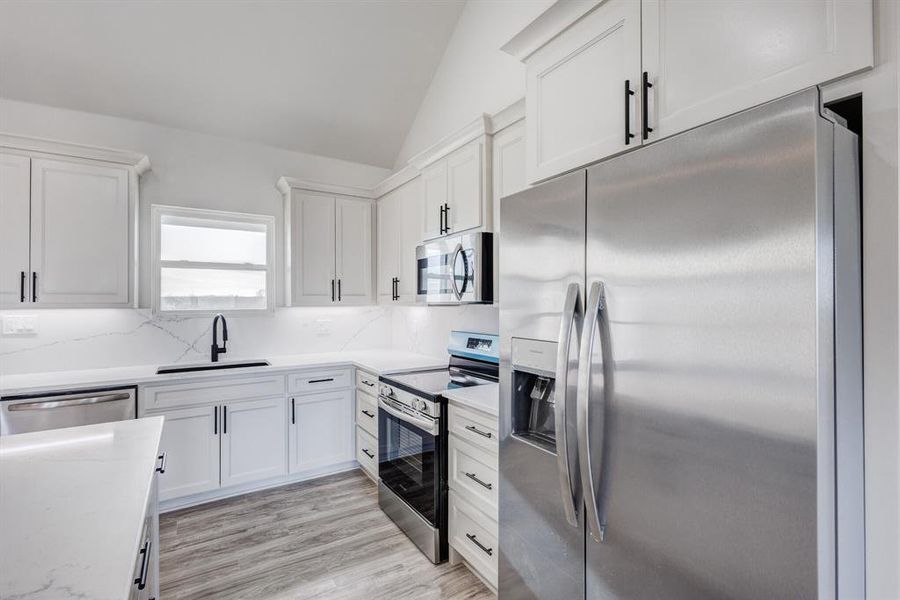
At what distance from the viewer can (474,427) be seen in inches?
78.8

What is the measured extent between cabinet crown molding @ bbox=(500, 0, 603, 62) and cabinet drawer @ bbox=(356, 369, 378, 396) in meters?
2.16

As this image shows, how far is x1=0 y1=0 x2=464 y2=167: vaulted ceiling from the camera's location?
2688 mm

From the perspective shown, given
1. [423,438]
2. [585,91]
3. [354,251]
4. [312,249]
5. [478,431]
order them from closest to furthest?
[585,91] < [478,431] < [423,438] < [312,249] < [354,251]

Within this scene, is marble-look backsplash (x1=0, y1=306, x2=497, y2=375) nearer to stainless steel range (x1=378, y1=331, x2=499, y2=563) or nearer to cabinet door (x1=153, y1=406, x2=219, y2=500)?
stainless steel range (x1=378, y1=331, x2=499, y2=563)

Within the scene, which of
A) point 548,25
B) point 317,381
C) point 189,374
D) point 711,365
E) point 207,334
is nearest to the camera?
point 711,365

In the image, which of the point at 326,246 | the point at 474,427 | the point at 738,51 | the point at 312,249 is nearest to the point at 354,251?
the point at 326,246

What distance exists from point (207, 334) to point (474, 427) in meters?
2.53

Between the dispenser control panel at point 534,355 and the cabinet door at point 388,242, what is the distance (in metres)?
2.13

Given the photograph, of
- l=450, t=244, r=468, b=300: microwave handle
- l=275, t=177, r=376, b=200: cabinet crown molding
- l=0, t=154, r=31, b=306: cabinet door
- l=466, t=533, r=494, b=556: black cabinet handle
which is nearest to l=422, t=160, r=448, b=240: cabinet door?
l=450, t=244, r=468, b=300: microwave handle

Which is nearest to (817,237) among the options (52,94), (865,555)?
(865,555)

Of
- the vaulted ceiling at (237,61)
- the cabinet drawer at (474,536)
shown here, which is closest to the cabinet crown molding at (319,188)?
the vaulted ceiling at (237,61)

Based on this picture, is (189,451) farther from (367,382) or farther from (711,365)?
(711,365)

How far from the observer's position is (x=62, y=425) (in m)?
2.48

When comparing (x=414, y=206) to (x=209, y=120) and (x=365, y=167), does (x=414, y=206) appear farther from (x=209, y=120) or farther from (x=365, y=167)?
(x=209, y=120)
